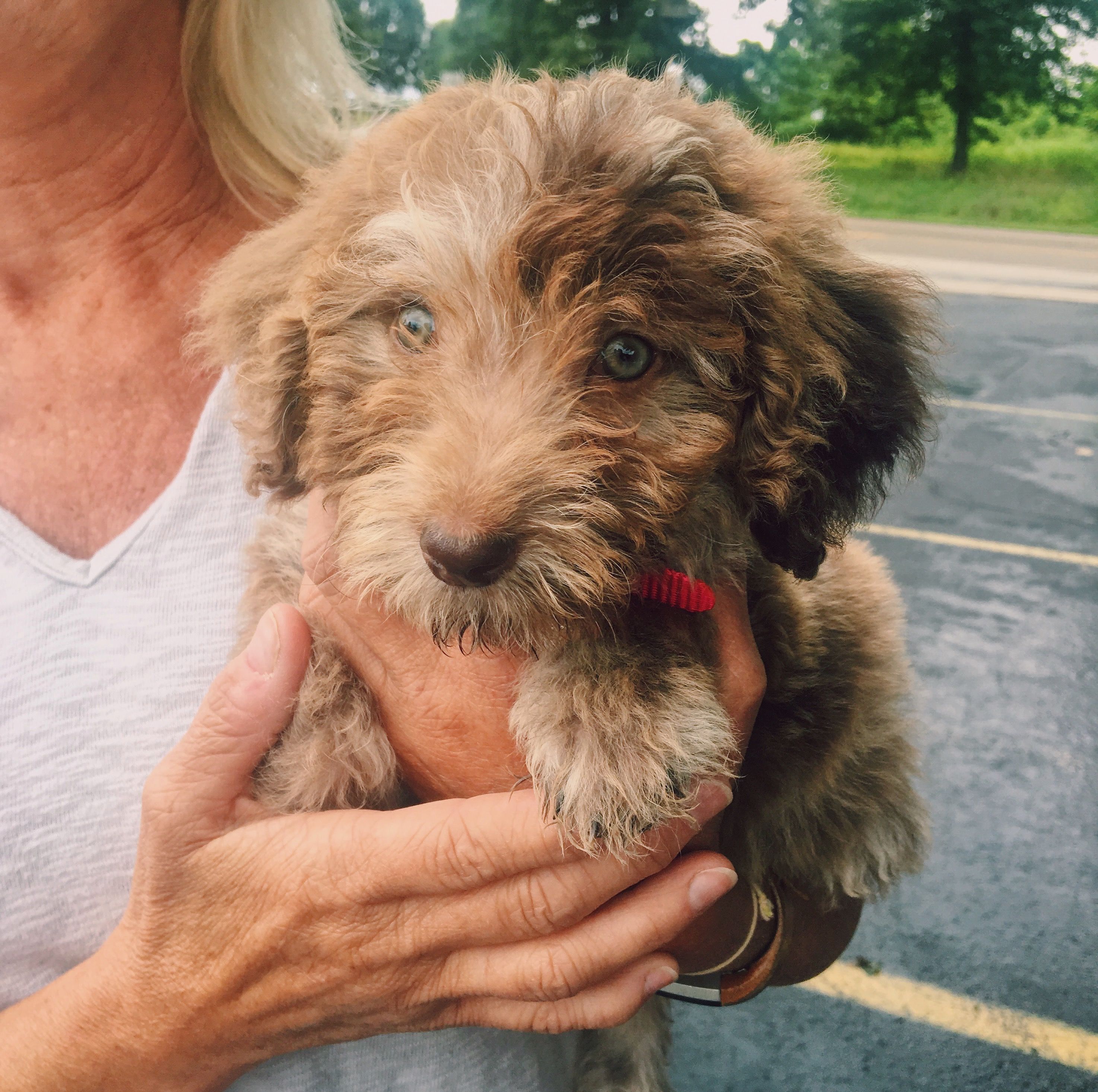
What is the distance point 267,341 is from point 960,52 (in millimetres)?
2532

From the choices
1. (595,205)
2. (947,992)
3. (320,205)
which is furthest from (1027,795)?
(320,205)

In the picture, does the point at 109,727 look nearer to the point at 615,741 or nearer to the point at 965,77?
the point at 615,741

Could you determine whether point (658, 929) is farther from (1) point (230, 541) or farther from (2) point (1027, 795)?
(2) point (1027, 795)

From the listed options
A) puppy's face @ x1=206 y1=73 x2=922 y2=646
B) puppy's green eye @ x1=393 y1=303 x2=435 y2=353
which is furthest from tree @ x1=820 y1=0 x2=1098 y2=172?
puppy's green eye @ x1=393 y1=303 x2=435 y2=353

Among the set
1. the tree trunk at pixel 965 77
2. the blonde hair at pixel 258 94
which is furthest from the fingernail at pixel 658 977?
the tree trunk at pixel 965 77

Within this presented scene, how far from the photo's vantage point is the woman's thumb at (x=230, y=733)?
1473mm

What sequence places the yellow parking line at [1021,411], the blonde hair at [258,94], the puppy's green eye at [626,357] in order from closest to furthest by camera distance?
the puppy's green eye at [626,357] < the blonde hair at [258,94] < the yellow parking line at [1021,411]

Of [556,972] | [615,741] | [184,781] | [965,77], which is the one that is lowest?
[556,972]

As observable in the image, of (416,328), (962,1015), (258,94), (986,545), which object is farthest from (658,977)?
(986,545)

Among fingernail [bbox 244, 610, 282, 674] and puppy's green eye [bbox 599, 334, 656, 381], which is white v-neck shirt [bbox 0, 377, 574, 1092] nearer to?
fingernail [bbox 244, 610, 282, 674]

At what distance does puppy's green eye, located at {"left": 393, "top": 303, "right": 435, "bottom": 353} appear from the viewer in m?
1.45

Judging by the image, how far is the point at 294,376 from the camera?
1.64 metres

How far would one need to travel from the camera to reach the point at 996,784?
3.05m

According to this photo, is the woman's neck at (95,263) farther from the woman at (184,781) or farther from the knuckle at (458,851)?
the knuckle at (458,851)
